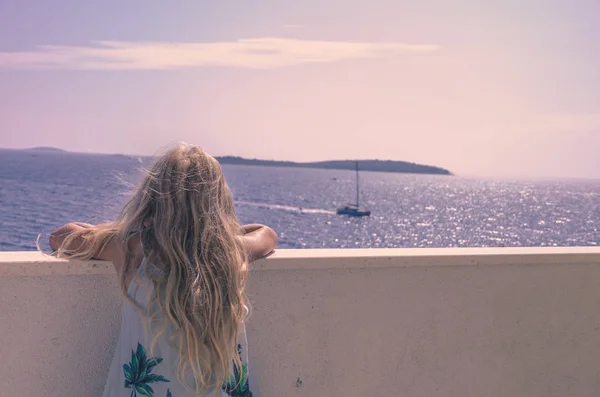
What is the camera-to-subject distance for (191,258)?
2.06m

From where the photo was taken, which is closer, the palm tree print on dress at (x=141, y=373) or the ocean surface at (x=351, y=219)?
the palm tree print on dress at (x=141, y=373)

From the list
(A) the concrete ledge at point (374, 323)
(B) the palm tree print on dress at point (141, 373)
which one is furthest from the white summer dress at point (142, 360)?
(A) the concrete ledge at point (374, 323)

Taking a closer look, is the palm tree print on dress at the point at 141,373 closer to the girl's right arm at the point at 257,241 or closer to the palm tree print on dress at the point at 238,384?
the palm tree print on dress at the point at 238,384

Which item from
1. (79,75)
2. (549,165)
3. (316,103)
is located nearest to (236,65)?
(316,103)

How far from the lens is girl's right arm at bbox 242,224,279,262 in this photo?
7.69ft

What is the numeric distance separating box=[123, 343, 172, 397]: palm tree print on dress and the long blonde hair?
0.27 ft

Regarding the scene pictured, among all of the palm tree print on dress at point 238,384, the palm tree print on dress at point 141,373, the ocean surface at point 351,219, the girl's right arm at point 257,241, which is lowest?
the ocean surface at point 351,219

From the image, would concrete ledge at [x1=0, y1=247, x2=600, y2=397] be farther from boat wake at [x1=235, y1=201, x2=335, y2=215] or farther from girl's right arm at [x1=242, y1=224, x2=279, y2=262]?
boat wake at [x1=235, y1=201, x2=335, y2=215]

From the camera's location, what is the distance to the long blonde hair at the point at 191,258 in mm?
2029

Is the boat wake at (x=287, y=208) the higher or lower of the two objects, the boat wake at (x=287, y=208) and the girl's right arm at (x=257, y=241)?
the lower

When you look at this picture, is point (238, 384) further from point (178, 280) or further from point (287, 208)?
point (287, 208)

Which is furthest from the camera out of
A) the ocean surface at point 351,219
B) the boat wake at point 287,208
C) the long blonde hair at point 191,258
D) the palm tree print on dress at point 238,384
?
the boat wake at point 287,208

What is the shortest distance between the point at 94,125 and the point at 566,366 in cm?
10524

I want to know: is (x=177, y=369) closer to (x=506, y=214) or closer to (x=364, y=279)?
(x=364, y=279)
